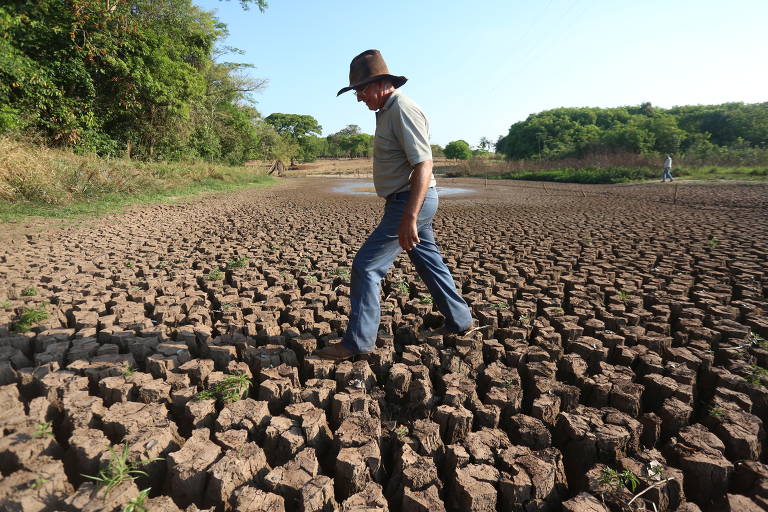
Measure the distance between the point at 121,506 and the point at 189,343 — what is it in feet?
4.70

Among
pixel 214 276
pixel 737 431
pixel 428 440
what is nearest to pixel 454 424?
pixel 428 440

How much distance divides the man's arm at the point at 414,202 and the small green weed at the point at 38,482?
1939mm

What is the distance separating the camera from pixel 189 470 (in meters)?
1.62

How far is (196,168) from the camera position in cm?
1953

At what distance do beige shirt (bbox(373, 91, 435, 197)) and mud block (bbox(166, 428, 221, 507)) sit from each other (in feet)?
5.30

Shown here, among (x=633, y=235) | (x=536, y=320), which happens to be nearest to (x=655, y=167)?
(x=633, y=235)

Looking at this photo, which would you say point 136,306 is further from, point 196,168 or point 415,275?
point 196,168

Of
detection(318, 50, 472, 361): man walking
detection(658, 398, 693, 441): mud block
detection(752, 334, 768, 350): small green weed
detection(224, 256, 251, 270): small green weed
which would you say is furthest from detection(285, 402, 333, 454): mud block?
detection(224, 256, 251, 270): small green weed

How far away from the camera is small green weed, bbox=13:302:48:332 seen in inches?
118

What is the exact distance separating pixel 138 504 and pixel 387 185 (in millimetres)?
2004


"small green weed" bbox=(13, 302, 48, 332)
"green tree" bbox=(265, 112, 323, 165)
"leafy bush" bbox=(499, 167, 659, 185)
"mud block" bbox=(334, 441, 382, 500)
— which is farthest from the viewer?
"green tree" bbox=(265, 112, 323, 165)

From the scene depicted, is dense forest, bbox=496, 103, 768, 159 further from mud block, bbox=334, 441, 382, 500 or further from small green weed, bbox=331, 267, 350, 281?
mud block, bbox=334, 441, 382, 500

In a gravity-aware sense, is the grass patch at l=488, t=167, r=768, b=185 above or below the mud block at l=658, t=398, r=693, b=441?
above

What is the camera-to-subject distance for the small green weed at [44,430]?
180 centimetres
